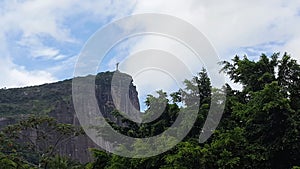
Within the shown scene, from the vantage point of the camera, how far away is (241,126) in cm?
1232

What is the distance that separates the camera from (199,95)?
13156 millimetres

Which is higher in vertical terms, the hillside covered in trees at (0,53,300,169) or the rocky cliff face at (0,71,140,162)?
the rocky cliff face at (0,71,140,162)

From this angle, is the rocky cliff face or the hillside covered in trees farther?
the rocky cliff face

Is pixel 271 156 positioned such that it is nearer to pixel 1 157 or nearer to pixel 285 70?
pixel 285 70

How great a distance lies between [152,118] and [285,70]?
4.30 metres

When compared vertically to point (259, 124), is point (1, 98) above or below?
above

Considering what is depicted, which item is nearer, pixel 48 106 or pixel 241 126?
pixel 241 126

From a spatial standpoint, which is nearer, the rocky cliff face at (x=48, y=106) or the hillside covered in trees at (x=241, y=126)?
the hillside covered in trees at (x=241, y=126)

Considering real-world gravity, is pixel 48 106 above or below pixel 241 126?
above

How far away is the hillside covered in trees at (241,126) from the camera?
1049cm

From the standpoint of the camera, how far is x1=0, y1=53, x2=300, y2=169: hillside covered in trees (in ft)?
34.4

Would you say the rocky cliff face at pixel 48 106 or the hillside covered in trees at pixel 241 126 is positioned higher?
the rocky cliff face at pixel 48 106

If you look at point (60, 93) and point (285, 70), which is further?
point (60, 93)

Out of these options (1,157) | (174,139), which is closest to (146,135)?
(174,139)
